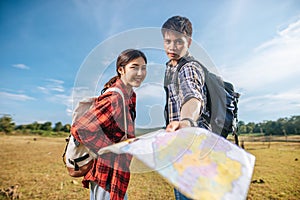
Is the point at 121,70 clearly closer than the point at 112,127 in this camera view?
No

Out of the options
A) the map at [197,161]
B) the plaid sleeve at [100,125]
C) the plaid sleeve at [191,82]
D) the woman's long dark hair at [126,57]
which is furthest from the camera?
the woman's long dark hair at [126,57]

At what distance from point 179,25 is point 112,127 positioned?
509mm

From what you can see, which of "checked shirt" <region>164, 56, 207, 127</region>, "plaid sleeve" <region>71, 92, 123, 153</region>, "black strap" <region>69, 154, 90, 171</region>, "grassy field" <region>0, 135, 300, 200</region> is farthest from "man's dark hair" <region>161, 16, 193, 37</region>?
"grassy field" <region>0, 135, 300, 200</region>

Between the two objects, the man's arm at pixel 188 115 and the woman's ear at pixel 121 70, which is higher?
the woman's ear at pixel 121 70

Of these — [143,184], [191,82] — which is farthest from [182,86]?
[143,184]

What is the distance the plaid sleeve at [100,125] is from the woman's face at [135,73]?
10cm

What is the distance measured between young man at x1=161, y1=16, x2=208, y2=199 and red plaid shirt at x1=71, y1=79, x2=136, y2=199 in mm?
196

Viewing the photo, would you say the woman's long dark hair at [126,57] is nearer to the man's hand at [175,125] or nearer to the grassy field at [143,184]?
the man's hand at [175,125]

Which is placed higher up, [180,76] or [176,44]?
[176,44]

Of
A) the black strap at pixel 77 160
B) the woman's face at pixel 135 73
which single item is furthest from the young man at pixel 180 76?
the black strap at pixel 77 160

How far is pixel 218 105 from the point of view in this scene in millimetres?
883

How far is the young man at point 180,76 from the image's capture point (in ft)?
2.58

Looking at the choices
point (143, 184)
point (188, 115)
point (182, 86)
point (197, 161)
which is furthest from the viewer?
point (143, 184)

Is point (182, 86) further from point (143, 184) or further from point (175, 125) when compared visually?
point (143, 184)
